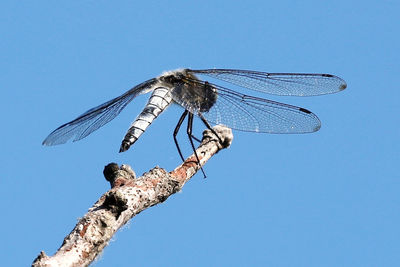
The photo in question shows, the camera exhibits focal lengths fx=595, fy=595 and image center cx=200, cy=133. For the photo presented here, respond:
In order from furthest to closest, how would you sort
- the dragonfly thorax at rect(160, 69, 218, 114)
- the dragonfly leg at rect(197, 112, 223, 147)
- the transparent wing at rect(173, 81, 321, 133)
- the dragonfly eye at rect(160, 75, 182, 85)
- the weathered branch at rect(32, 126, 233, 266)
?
the dragonfly eye at rect(160, 75, 182, 85) → the dragonfly thorax at rect(160, 69, 218, 114) → the transparent wing at rect(173, 81, 321, 133) → the dragonfly leg at rect(197, 112, 223, 147) → the weathered branch at rect(32, 126, 233, 266)

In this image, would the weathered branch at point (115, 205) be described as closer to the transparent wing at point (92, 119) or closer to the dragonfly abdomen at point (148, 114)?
the dragonfly abdomen at point (148, 114)

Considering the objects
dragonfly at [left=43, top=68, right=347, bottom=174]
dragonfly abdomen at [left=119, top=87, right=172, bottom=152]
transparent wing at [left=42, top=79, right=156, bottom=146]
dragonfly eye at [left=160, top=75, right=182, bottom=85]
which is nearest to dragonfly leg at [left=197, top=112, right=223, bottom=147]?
dragonfly at [left=43, top=68, right=347, bottom=174]

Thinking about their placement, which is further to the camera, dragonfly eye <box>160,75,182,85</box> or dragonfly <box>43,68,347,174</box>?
dragonfly eye <box>160,75,182,85</box>

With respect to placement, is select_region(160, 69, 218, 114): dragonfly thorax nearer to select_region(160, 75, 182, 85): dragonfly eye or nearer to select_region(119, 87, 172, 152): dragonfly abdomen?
select_region(160, 75, 182, 85): dragonfly eye

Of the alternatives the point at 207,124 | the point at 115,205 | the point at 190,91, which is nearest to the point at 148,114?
the point at 190,91

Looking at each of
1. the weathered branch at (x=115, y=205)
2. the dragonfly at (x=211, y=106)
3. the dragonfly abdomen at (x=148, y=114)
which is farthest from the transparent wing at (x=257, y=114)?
the weathered branch at (x=115, y=205)

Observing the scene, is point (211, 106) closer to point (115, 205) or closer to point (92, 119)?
point (92, 119)
